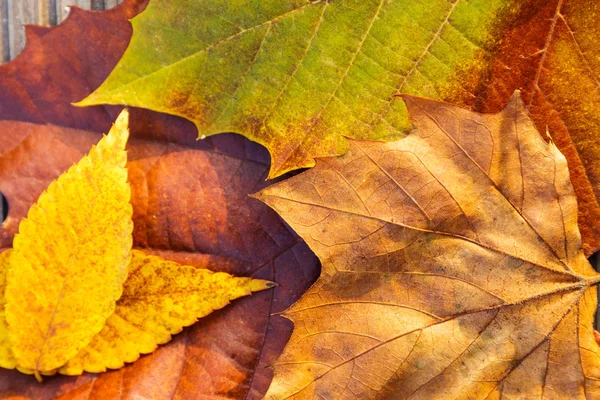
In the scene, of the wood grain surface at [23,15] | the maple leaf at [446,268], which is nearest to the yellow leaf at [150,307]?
the maple leaf at [446,268]

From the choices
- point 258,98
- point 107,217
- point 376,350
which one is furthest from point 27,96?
point 376,350

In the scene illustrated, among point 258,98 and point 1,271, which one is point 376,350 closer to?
point 258,98

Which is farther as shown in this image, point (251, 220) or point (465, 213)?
point (251, 220)

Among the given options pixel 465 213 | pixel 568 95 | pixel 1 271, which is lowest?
pixel 1 271

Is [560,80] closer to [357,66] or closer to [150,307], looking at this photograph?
[357,66]

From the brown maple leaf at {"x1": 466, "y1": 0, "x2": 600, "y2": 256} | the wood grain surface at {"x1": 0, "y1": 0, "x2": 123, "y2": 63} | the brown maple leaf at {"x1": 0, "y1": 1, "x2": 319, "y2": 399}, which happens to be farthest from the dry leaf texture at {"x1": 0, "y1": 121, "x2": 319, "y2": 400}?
the brown maple leaf at {"x1": 466, "y1": 0, "x2": 600, "y2": 256}

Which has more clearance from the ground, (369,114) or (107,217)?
(369,114)
